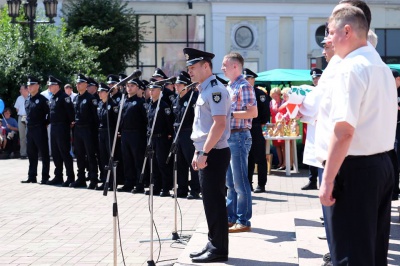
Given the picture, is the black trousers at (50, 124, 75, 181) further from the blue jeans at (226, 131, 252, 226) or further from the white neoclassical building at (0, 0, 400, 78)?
the white neoclassical building at (0, 0, 400, 78)

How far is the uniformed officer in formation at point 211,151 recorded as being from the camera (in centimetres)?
754

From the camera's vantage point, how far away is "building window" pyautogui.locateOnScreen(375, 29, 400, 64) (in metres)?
39.1

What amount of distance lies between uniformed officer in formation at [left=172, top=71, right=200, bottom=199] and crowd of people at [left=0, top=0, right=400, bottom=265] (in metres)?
0.02

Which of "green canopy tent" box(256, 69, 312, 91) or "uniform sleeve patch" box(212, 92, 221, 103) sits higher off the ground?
"green canopy tent" box(256, 69, 312, 91)

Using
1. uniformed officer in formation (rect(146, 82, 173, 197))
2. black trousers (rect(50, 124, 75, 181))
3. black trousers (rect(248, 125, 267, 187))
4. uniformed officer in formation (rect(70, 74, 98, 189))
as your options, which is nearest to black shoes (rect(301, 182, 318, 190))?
black trousers (rect(248, 125, 267, 187))

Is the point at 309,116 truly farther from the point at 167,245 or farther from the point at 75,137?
the point at 75,137

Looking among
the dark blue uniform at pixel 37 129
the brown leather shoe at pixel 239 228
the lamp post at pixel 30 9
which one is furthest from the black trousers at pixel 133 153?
the lamp post at pixel 30 9

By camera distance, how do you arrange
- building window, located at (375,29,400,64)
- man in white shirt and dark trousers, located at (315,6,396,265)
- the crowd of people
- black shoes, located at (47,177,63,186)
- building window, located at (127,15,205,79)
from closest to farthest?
man in white shirt and dark trousers, located at (315,6,396,265)
the crowd of people
black shoes, located at (47,177,63,186)
building window, located at (127,15,205,79)
building window, located at (375,29,400,64)

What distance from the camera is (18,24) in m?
25.2

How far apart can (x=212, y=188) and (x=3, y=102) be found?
16829 millimetres

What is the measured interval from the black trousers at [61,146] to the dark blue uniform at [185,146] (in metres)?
2.96

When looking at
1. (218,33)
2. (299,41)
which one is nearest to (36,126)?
(218,33)

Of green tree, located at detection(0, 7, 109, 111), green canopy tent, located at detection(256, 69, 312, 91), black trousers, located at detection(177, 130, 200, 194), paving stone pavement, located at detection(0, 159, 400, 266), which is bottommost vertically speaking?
paving stone pavement, located at detection(0, 159, 400, 266)

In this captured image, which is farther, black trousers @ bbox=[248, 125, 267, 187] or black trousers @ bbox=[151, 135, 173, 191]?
black trousers @ bbox=[248, 125, 267, 187]
